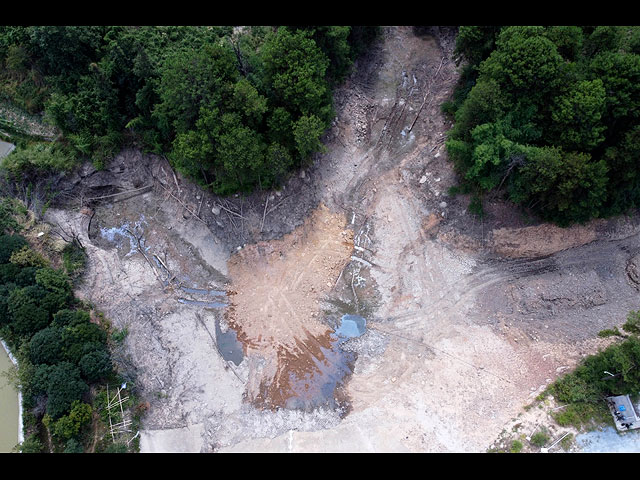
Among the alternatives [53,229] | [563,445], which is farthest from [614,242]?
[53,229]

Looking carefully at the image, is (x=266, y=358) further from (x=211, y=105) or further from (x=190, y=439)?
(x=211, y=105)

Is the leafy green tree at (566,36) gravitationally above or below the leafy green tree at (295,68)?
below

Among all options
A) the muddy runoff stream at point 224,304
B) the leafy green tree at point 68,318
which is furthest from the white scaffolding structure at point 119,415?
the leafy green tree at point 68,318

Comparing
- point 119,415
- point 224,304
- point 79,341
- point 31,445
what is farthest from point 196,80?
point 31,445

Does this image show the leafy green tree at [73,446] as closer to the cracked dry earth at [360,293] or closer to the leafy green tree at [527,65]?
the cracked dry earth at [360,293]

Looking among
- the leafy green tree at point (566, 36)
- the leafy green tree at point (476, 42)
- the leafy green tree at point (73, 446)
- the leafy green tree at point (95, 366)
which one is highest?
the leafy green tree at point (476, 42)

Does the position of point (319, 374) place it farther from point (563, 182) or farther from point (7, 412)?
point (7, 412)
